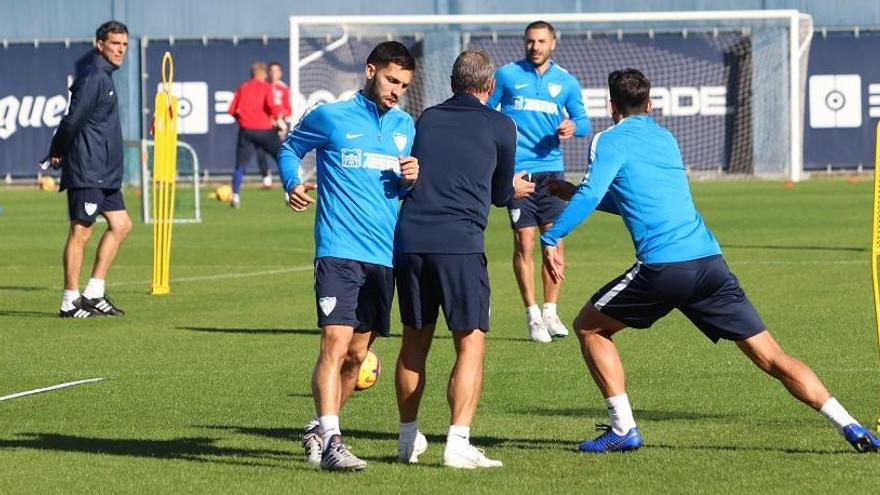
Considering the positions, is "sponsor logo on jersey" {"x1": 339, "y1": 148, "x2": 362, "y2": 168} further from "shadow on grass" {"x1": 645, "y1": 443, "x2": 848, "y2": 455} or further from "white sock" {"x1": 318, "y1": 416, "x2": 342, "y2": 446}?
"shadow on grass" {"x1": 645, "y1": 443, "x2": 848, "y2": 455}

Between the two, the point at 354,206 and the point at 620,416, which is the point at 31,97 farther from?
the point at 620,416

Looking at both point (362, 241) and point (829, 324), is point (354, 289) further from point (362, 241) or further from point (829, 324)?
point (829, 324)

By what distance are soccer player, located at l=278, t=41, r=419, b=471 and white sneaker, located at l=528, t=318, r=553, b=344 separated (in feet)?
15.5

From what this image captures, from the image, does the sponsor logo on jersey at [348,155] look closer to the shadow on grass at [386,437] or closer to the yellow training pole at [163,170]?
the shadow on grass at [386,437]

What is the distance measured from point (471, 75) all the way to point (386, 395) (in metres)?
2.86

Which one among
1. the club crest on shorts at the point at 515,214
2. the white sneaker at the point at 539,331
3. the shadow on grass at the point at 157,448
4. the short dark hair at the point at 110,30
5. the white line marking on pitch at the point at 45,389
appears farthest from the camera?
the short dark hair at the point at 110,30

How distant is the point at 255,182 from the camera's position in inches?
1601

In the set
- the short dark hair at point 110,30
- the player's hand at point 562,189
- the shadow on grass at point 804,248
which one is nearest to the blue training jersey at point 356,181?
the player's hand at point 562,189

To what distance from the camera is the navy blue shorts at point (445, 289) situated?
819cm

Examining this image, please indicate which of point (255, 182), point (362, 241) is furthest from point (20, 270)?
point (255, 182)

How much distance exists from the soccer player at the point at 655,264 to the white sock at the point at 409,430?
0.84 meters

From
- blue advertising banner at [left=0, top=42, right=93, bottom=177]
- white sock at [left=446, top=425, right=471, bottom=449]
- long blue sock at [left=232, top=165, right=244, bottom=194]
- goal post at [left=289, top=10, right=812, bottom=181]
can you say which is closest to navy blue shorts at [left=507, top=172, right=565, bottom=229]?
white sock at [left=446, top=425, right=471, bottom=449]

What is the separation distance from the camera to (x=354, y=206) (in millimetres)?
8297

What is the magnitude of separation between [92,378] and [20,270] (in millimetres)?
8763
